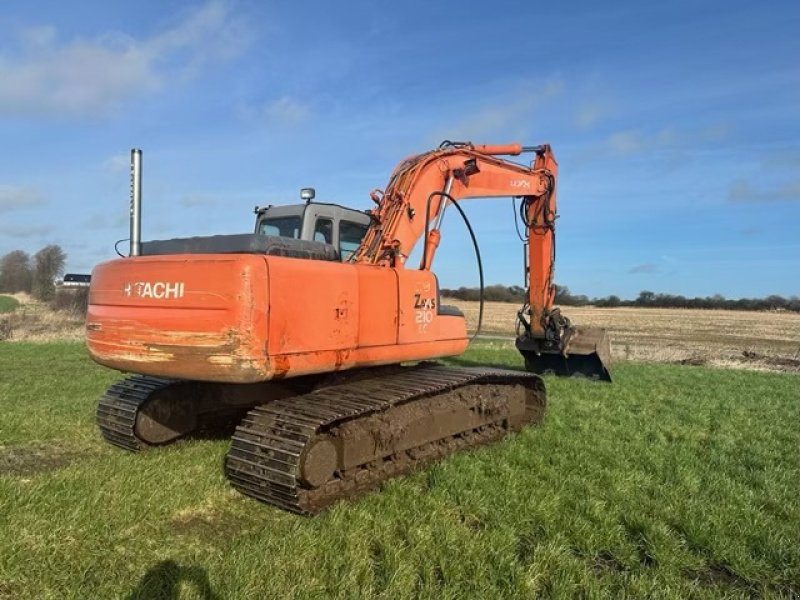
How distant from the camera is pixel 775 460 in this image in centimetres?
690

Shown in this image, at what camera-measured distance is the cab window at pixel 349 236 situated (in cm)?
703

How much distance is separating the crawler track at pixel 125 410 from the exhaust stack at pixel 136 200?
1.62m

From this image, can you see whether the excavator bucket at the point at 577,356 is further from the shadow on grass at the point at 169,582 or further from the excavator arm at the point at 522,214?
the shadow on grass at the point at 169,582

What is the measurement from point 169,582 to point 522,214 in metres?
8.68

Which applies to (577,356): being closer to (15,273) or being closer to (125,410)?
(125,410)

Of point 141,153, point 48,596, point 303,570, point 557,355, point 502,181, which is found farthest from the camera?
point 557,355

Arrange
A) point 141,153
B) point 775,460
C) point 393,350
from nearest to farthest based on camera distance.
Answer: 1. point 141,153
2. point 393,350
3. point 775,460

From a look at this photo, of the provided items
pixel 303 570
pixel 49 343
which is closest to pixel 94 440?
pixel 303 570

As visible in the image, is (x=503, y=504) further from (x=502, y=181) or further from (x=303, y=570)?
(x=502, y=181)

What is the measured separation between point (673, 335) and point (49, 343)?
103 feet

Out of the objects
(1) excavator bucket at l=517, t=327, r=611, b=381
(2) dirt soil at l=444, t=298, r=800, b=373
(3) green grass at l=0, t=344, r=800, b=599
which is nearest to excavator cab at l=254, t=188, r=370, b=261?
(3) green grass at l=0, t=344, r=800, b=599

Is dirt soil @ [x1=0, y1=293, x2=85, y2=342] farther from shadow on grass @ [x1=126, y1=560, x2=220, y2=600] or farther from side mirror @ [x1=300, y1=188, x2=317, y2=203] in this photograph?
shadow on grass @ [x1=126, y1=560, x2=220, y2=600]

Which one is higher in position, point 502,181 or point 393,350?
point 502,181

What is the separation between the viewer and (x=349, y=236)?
7.15 metres
